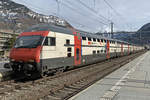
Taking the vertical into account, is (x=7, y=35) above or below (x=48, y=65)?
above

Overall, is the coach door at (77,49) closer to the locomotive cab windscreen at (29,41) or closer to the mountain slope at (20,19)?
the locomotive cab windscreen at (29,41)

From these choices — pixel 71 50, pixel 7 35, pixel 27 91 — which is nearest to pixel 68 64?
pixel 71 50

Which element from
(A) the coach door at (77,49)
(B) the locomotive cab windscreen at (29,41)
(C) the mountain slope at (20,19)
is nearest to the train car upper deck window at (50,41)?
(B) the locomotive cab windscreen at (29,41)

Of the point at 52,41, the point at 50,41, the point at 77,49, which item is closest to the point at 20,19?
the point at 77,49

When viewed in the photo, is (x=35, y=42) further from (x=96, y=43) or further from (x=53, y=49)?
(x=96, y=43)

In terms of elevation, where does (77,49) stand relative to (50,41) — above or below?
below

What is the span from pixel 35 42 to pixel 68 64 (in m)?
3.37

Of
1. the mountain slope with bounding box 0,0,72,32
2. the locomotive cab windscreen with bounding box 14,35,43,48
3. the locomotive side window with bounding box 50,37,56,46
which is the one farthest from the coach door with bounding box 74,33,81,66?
the mountain slope with bounding box 0,0,72,32

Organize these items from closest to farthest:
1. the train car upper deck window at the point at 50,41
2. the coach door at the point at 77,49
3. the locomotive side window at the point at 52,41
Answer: the train car upper deck window at the point at 50,41 < the locomotive side window at the point at 52,41 < the coach door at the point at 77,49

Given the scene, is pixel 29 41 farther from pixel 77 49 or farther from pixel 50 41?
pixel 77 49

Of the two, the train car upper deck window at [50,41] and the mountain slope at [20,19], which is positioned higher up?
the mountain slope at [20,19]

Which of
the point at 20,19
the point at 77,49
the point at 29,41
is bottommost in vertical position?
the point at 77,49

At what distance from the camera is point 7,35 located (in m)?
30.8

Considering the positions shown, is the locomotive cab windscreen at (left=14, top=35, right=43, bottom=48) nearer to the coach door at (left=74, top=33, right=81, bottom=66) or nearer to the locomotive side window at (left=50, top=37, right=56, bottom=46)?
the locomotive side window at (left=50, top=37, right=56, bottom=46)
